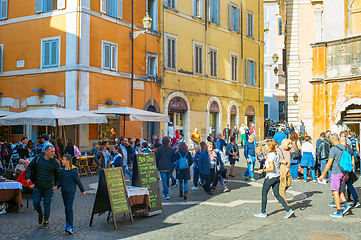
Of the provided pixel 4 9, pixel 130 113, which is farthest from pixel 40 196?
pixel 4 9

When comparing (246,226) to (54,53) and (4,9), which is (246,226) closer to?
(54,53)

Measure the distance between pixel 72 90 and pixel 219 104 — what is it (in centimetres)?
1352

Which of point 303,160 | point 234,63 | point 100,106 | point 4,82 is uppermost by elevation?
point 234,63

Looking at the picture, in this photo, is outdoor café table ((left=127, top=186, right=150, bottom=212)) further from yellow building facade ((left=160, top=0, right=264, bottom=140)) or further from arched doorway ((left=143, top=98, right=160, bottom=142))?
yellow building facade ((left=160, top=0, right=264, bottom=140))

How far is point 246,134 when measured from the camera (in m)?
29.5

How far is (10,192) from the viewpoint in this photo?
377 inches

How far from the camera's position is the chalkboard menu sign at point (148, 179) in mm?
9562

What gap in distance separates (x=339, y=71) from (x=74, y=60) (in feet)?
39.9

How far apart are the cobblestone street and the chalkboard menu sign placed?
0.29m

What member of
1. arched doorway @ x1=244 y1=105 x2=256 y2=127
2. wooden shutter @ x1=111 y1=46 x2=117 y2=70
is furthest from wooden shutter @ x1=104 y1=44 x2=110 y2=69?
arched doorway @ x1=244 y1=105 x2=256 y2=127

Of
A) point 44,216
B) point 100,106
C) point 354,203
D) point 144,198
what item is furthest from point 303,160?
point 100,106

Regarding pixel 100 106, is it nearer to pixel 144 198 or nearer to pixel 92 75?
pixel 92 75

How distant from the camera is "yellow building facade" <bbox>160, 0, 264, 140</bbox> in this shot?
2619cm

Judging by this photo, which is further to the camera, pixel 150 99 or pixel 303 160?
pixel 150 99
